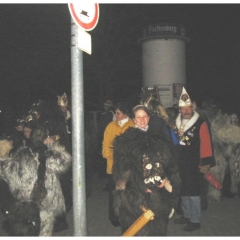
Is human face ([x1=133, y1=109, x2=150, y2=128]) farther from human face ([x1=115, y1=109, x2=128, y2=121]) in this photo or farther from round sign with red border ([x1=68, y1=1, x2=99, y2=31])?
human face ([x1=115, y1=109, x2=128, y2=121])

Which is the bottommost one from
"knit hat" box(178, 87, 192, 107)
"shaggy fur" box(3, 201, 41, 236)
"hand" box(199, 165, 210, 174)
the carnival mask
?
"shaggy fur" box(3, 201, 41, 236)

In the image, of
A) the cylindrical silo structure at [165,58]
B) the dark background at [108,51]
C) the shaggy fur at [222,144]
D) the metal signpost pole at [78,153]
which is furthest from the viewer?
the dark background at [108,51]

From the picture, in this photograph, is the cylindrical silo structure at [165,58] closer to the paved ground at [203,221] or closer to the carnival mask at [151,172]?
the paved ground at [203,221]

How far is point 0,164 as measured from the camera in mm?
5352

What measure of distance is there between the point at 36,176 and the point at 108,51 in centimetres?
2207

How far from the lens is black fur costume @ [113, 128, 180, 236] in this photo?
15.9 ft

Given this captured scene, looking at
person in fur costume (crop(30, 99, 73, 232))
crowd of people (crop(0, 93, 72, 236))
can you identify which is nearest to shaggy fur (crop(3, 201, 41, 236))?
crowd of people (crop(0, 93, 72, 236))

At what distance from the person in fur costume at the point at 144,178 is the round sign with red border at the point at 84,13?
1.26 meters

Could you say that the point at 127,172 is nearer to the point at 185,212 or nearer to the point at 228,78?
the point at 185,212

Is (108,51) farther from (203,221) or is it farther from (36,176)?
(36,176)

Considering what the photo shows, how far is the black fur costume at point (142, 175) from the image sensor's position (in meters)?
4.84

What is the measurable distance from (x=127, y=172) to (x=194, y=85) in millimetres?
29391

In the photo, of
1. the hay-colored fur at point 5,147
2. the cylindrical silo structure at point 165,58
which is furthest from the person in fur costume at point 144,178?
the cylindrical silo structure at point 165,58

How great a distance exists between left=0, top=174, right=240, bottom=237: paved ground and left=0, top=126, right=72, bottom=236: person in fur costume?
5.05 ft
